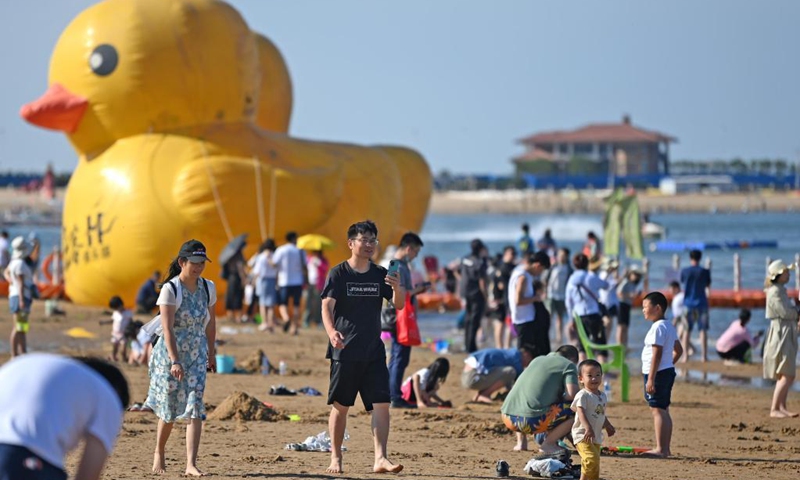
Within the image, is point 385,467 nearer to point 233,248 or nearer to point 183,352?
point 183,352

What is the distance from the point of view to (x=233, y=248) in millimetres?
19359

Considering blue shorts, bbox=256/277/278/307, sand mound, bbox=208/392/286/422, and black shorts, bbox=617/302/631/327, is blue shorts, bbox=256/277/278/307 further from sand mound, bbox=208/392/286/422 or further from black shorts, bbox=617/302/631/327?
sand mound, bbox=208/392/286/422

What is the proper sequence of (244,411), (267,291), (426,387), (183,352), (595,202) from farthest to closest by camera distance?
(595,202)
(267,291)
(426,387)
(244,411)
(183,352)

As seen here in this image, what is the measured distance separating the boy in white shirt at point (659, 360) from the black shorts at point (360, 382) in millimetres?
2190

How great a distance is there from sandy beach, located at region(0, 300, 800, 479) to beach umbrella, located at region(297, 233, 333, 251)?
507 centimetres

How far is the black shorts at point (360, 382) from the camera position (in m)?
8.11

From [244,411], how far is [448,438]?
72.2 inches

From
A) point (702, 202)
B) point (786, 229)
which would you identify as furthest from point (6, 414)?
point (702, 202)

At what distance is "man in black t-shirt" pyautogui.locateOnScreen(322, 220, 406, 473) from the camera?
318 inches

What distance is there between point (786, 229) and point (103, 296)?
71.3m

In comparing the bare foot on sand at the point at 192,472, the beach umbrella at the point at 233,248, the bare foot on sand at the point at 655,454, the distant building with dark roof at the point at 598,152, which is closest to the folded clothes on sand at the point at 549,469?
the bare foot on sand at the point at 655,454

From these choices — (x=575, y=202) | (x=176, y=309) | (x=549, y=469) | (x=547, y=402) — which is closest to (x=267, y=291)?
(x=547, y=402)

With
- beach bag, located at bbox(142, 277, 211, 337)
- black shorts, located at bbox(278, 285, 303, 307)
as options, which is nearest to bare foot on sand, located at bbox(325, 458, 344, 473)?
beach bag, located at bbox(142, 277, 211, 337)

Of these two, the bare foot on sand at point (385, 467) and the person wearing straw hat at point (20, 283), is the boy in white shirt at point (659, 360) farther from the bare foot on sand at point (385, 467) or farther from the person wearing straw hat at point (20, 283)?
the person wearing straw hat at point (20, 283)
